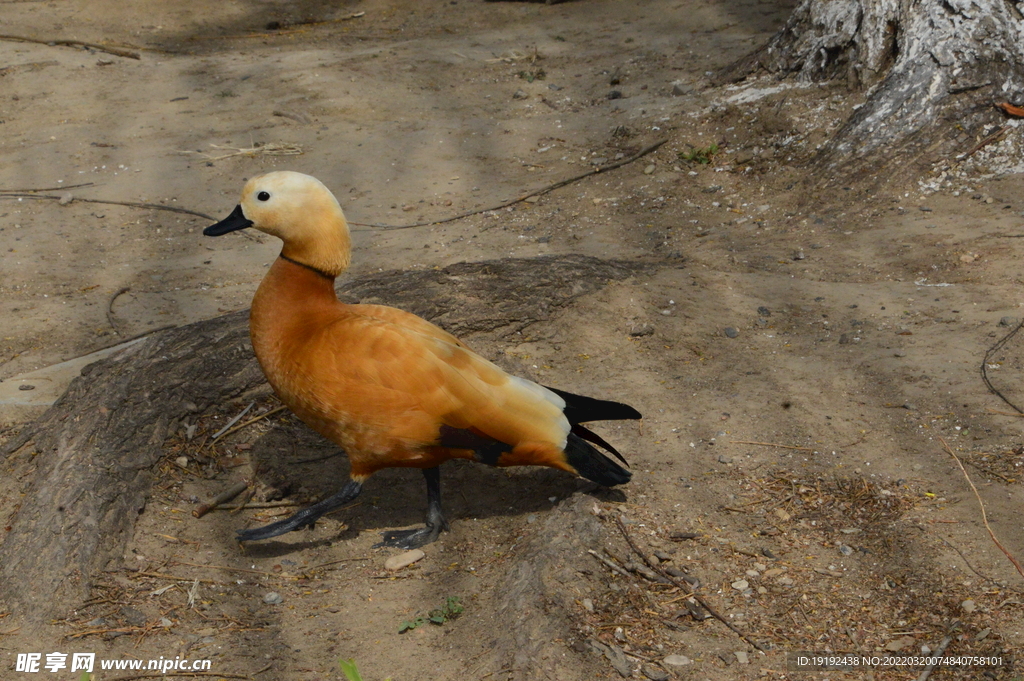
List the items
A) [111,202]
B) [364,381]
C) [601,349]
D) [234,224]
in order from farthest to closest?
[111,202] < [601,349] < [234,224] < [364,381]

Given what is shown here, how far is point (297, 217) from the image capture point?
9.52 feet

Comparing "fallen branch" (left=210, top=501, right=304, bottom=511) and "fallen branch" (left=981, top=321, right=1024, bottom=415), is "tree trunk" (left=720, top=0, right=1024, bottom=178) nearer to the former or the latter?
"fallen branch" (left=981, top=321, right=1024, bottom=415)

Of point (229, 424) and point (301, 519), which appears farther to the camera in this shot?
point (229, 424)

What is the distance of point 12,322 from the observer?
15.5 feet

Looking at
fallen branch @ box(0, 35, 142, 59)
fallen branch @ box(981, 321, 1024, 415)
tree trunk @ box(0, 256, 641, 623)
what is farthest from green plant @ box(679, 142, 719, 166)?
fallen branch @ box(0, 35, 142, 59)

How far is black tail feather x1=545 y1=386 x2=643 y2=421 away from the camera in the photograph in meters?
3.08

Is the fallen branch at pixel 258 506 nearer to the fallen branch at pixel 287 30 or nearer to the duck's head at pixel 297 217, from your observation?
the duck's head at pixel 297 217

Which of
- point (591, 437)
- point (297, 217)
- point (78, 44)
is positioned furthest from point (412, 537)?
point (78, 44)

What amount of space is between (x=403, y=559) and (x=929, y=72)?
15.2 ft

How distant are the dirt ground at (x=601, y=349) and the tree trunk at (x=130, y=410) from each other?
10cm

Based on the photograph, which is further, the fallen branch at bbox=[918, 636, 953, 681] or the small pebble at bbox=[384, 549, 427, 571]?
the small pebble at bbox=[384, 549, 427, 571]

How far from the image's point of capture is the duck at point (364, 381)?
112 inches

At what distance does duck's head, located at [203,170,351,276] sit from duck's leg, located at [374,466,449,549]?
81 centimetres

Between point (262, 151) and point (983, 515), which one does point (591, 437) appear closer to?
point (983, 515)
